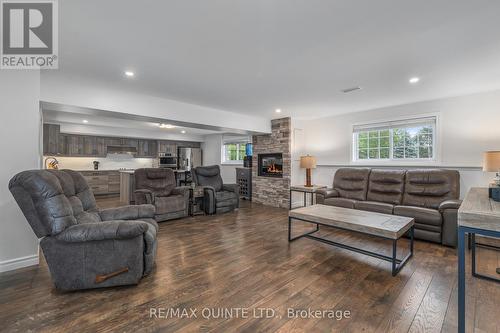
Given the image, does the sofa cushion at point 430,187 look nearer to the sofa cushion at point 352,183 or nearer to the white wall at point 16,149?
the sofa cushion at point 352,183

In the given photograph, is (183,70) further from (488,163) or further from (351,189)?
(488,163)

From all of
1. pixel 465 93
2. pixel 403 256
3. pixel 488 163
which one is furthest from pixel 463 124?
pixel 403 256

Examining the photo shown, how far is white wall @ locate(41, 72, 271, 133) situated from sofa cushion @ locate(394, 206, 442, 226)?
11.9 ft

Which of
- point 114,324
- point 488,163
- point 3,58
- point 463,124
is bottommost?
point 114,324

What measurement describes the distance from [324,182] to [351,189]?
105 cm

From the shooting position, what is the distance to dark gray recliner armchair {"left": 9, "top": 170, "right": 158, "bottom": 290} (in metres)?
1.85

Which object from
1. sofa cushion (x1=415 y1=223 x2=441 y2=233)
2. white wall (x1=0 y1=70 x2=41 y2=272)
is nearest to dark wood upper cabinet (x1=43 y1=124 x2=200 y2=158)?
white wall (x1=0 y1=70 x2=41 y2=272)

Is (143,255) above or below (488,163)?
below

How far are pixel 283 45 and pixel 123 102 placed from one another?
2.86m

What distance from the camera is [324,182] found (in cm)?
552

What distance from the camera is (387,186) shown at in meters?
4.11

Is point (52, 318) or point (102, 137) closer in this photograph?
point (52, 318)

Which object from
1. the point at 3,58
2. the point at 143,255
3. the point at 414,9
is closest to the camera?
the point at 414,9

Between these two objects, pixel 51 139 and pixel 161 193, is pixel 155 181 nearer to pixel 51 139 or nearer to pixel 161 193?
pixel 161 193
